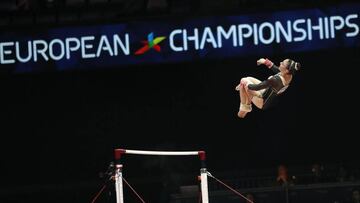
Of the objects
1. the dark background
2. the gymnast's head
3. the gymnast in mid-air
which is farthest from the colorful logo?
the gymnast's head

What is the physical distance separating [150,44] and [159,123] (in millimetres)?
1527

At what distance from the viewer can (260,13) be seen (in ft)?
42.2

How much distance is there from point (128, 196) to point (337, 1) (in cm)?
491

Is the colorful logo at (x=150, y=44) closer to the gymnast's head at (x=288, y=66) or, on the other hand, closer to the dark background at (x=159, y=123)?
the dark background at (x=159, y=123)

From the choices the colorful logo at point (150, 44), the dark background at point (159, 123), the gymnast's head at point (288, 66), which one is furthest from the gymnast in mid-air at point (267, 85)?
the colorful logo at point (150, 44)

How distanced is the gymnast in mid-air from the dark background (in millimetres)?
773

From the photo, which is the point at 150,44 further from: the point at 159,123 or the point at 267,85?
the point at 267,85

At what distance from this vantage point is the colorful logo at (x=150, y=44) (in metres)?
13.1

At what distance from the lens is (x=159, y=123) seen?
45.2 feet

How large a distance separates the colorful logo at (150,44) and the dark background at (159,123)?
0.71m

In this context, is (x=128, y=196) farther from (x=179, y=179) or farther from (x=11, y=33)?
(x=11, y=33)

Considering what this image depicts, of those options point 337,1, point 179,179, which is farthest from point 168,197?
point 337,1

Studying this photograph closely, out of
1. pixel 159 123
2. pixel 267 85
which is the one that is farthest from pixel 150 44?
pixel 267 85

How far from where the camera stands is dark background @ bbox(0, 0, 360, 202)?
13.4 meters
